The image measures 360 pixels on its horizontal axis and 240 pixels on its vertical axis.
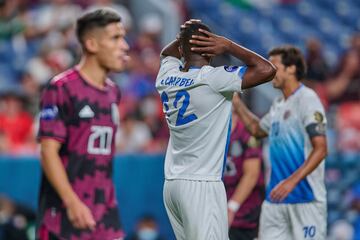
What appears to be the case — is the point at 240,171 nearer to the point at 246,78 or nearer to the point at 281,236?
the point at 281,236

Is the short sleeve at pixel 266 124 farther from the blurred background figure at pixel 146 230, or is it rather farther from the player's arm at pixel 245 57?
the blurred background figure at pixel 146 230

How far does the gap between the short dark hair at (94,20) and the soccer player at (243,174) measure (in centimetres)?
183

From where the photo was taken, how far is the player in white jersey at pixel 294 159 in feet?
27.0

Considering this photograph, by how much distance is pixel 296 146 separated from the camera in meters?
8.25

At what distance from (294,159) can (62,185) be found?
213 centimetres

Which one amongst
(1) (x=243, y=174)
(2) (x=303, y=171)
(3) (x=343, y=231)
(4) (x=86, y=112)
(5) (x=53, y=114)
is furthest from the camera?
(3) (x=343, y=231)

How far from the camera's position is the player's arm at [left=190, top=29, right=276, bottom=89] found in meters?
6.52

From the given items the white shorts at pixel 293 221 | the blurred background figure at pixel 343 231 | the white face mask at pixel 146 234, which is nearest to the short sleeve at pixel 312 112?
the white shorts at pixel 293 221

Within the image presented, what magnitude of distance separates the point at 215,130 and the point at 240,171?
7.46 feet

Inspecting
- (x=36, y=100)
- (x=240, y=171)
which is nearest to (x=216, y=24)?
(x=36, y=100)

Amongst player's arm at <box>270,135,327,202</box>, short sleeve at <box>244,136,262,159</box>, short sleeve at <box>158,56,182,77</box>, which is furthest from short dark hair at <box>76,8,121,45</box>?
short sleeve at <box>244,136,262,159</box>

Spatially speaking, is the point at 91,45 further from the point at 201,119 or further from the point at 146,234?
the point at 146,234

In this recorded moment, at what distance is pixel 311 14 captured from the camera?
18578mm

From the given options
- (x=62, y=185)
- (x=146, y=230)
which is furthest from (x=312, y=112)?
(x=146, y=230)
